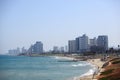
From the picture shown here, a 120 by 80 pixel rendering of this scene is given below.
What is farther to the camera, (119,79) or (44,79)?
(44,79)

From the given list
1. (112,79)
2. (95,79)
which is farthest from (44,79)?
(112,79)

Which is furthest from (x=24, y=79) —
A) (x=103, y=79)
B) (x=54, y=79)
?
(x=103, y=79)

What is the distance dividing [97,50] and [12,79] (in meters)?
144

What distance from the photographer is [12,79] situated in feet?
139

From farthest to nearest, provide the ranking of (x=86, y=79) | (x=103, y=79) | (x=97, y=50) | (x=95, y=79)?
(x=97, y=50)
(x=86, y=79)
(x=95, y=79)
(x=103, y=79)

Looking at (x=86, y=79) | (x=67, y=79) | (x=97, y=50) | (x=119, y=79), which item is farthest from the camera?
(x=97, y=50)


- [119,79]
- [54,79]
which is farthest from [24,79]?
[119,79]

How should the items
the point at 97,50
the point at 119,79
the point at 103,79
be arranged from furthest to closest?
the point at 97,50 → the point at 103,79 → the point at 119,79

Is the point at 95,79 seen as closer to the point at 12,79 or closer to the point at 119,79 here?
the point at 119,79

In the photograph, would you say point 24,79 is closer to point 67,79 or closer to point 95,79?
point 67,79

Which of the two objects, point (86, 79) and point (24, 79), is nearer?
point (86, 79)

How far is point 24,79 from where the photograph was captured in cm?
4266

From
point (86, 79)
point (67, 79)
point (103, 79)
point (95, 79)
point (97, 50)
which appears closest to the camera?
point (103, 79)

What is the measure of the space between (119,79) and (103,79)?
3.49 metres
